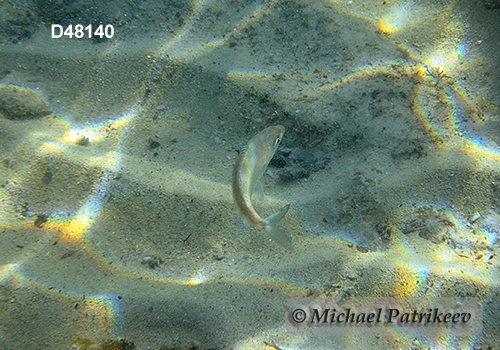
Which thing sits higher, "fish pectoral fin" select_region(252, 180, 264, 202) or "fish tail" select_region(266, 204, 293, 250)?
"fish tail" select_region(266, 204, 293, 250)

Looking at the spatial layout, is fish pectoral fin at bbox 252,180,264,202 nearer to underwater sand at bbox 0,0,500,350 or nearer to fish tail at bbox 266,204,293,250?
underwater sand at bbox 0,0,500,350

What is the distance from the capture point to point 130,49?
13.8ft

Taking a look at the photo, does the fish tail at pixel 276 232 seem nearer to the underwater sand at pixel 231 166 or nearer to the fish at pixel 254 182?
the fish at pixel 254 182

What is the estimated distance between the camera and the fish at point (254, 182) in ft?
7.58

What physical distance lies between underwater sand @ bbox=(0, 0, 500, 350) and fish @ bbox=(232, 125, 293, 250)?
1.56 ft

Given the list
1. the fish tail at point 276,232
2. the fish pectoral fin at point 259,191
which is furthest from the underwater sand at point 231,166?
the fish tail at point 276,232

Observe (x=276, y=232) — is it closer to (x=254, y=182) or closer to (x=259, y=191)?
(x=254, y=182)

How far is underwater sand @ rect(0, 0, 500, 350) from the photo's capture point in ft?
7.70

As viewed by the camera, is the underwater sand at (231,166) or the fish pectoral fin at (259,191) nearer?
the underwater sand at (231,166)

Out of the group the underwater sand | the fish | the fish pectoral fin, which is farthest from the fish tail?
the fish pectoral fin

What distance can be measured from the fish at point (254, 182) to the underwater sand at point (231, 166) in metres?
0.48

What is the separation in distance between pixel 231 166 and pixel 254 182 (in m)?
0.87

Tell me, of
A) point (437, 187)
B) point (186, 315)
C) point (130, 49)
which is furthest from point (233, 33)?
point (186, 315)

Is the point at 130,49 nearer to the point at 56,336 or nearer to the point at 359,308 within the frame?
the point at 56,336
